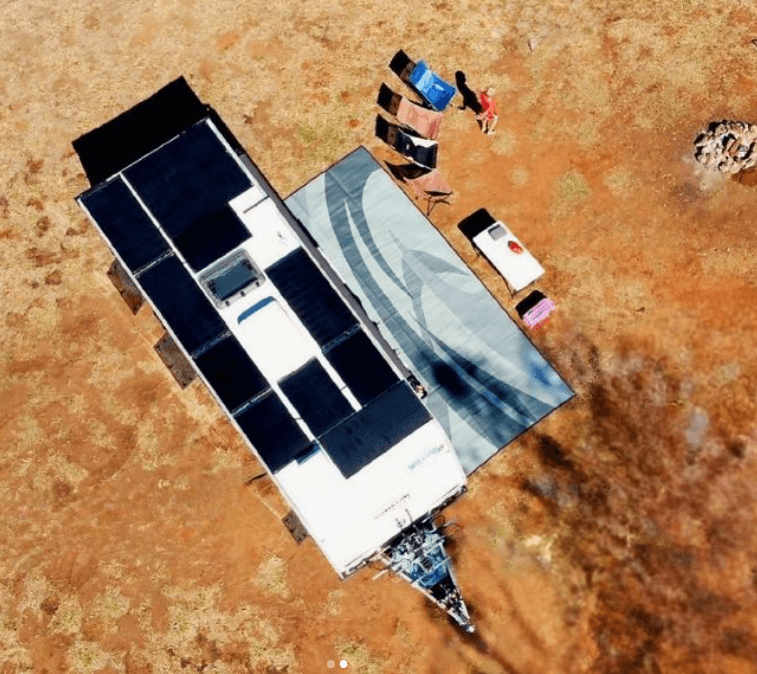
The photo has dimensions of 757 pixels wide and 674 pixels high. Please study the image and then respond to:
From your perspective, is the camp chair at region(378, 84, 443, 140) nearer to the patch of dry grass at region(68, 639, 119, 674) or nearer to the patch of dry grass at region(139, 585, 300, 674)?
the patch of dry grass at region(139, 585, 300, 674)

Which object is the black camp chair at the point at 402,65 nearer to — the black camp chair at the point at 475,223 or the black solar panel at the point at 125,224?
the black camp chair at the point at 475,223

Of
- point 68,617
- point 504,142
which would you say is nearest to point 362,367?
point 504,142

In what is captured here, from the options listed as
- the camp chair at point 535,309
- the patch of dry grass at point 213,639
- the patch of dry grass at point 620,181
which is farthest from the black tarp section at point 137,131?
the patch of dry grass at point 213,639

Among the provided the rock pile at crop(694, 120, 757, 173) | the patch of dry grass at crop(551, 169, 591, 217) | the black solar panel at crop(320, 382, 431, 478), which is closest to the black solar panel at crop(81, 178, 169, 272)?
the black solar panel at crop(320, 382, 431, 478)

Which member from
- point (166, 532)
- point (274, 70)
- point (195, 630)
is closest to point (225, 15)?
point (274, 70)

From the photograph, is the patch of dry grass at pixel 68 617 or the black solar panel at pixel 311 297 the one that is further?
the patch of dry grass at pixel 68 617

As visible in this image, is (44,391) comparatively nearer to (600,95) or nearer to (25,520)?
(25,520)
